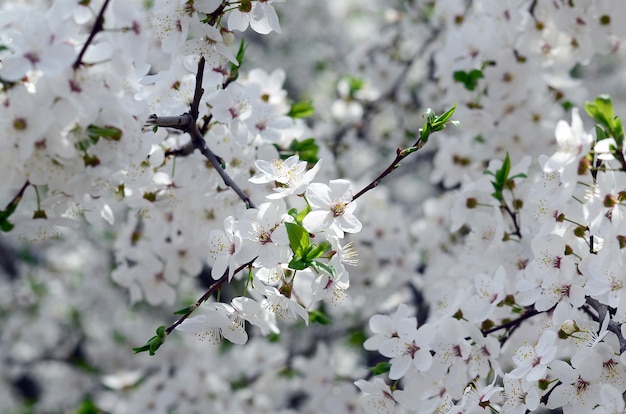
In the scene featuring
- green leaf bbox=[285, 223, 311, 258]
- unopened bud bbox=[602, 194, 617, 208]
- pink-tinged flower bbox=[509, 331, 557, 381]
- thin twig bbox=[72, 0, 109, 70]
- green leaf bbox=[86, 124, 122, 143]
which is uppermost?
thin twig bbox=[72, 0, 109, 70]

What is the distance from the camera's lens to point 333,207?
5.93 feet

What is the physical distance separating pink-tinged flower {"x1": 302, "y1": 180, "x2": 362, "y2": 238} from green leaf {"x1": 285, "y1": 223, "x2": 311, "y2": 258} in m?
0.04

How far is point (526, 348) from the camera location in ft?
6.14

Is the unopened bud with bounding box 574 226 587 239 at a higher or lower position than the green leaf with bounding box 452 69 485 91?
higher

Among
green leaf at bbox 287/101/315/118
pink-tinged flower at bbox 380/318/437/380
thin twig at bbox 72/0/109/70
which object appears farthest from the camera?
green leaf at bbox 287/101/315/118

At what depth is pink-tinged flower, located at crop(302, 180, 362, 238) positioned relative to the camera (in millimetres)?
1786

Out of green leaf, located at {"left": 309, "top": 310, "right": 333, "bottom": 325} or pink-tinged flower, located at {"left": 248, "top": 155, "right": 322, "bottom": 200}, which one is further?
green leaf, located at {"left": 309, "top": 310, "right": 333, "bottom": 325}

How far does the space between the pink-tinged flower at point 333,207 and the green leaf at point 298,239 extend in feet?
0.14

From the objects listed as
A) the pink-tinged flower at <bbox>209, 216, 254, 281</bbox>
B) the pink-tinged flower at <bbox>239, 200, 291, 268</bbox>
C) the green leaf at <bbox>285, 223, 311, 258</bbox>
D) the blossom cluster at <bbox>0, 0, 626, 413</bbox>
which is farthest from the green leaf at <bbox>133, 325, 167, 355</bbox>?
the green leaf at <bbox>285, 223, 311, 258</bbox>

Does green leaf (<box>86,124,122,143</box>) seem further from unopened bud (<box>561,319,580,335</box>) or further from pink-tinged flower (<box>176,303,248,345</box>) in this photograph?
unopened bud (<box>561,319,580,335</box>)

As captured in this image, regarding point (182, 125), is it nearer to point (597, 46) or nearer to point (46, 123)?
point (46, 123)

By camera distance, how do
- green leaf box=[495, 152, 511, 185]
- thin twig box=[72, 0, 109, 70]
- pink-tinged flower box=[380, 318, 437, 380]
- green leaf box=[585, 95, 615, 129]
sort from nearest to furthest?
1. thin twig box=[72, 0, 109, 70]
2. green leaf box=[585, 95, 615, 129]
3. pink-tinged flower box=[380, 318, 437, 380]
4. green leaf box=[495, 152, 511, 185]

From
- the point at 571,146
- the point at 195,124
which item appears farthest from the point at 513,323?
the point at 195,124

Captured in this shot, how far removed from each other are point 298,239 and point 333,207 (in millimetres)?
135
